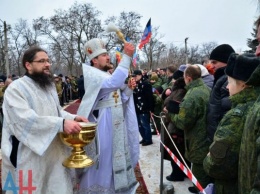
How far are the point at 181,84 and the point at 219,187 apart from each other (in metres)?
2.46

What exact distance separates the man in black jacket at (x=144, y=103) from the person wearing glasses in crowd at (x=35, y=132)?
14.7 ft

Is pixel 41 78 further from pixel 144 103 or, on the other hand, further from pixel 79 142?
pixel 144 103

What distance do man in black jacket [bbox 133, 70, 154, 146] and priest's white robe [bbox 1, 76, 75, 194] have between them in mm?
4551

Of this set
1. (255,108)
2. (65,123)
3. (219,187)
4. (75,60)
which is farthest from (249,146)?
(75,60)

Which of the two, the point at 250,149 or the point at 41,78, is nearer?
the point at 250,149

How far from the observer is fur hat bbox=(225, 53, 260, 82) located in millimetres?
2066

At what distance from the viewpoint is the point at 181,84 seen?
4.65m

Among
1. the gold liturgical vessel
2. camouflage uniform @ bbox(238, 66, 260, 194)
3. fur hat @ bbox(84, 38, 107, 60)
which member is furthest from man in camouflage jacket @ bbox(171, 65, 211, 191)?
camouflage uniform @ bbox(238, 66, 260, 194)

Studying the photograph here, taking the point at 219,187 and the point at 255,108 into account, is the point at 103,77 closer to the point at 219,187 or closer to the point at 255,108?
the point at 219,187

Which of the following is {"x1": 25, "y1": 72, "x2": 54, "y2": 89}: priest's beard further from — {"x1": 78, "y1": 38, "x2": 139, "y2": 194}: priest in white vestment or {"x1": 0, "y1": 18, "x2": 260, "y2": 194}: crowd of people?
{"x1": 78, "y1": 38, "x2": 139, "y2": 194}: priest in white vestment

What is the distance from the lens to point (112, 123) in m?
3.49

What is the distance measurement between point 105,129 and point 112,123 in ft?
0.37

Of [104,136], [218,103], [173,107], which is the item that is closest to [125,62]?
[104,136]

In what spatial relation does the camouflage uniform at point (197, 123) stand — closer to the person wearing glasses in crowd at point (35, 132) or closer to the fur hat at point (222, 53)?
the fur hat at point (222, 53)
